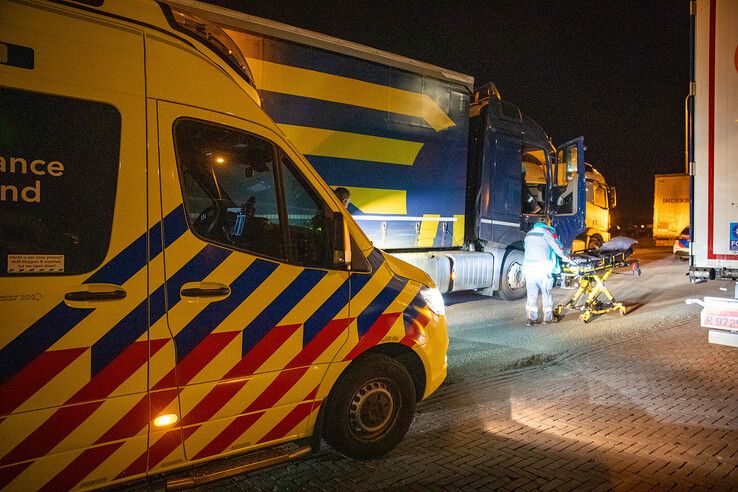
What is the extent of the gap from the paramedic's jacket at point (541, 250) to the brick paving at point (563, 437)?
A: 2049mm

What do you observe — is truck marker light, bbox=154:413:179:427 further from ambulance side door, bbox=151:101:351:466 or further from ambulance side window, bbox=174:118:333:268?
ambulance side window, bbox=174:118:333:268

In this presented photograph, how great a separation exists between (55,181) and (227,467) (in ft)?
5.90

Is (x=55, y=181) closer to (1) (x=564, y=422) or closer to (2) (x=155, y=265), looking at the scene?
(2) (x=155, y=265)

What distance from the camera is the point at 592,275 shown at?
8.39 meters

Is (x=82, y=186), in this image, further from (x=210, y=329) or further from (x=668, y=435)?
(x=668, y=435)

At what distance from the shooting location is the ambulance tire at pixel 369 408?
3.46 m

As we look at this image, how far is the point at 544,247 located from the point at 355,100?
139 inches

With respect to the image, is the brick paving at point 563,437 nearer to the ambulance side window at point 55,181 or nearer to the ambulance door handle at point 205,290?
the ambulance door handle at point 205,290

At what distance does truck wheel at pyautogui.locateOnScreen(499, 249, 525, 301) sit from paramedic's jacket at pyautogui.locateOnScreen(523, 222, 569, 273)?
2.04 metres

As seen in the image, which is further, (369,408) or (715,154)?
(715,154)

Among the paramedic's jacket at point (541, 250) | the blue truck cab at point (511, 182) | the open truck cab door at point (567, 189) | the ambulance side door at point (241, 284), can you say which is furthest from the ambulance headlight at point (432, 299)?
the open truck cab door at point (567, 189)

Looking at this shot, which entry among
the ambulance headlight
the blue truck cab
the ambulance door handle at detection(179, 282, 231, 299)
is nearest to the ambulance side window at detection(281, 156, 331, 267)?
the ambulance door handle at detection(179, 282, 231, 299)

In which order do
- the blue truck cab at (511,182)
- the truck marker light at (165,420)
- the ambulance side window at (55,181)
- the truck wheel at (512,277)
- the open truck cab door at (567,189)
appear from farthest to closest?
the open truck cab door at (567,189), the truck wheel at (512,277), the blue truck cab at (511,182), the truck marker light at (165,420), the ambulance side window at (55,181)

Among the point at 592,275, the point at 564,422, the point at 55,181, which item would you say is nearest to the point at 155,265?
the point at 55,181
